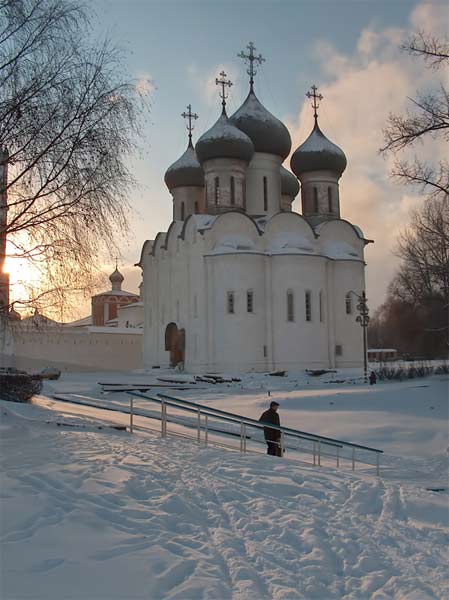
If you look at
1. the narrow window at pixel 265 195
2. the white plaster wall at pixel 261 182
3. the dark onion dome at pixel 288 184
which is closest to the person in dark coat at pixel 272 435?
the white plaster wall at pixel 261 182

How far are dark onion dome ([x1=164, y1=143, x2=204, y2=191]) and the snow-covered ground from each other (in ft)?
99.3

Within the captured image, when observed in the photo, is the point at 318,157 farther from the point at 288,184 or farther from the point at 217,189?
the point at 217,189

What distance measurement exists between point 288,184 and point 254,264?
10.3 meters

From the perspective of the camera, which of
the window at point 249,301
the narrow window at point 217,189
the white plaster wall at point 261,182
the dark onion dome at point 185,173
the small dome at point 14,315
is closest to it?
the small dome at point 14,315

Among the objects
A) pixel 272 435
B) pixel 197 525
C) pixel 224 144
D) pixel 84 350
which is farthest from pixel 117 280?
pixel 197 525

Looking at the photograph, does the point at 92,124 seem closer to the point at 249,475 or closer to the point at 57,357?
the point at 249,475

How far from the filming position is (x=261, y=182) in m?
35.7

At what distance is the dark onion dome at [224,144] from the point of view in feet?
109

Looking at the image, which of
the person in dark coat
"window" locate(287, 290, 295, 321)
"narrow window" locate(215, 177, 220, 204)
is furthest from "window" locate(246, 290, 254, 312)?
the person in dark coat

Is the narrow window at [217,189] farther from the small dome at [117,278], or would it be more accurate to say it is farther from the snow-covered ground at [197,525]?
the small dome at [117,278]

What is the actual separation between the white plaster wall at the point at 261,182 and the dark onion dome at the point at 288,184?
4076 millimetres

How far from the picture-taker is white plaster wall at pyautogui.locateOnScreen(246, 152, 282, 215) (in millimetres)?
35594

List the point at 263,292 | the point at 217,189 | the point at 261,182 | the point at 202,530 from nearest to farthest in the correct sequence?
1. the point at 202,530
2. the point at 263,292
3. the point at 217,189
4. the point at 261,182

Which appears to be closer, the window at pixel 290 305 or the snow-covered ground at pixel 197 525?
the snow-covered ground at pixel 197 525
